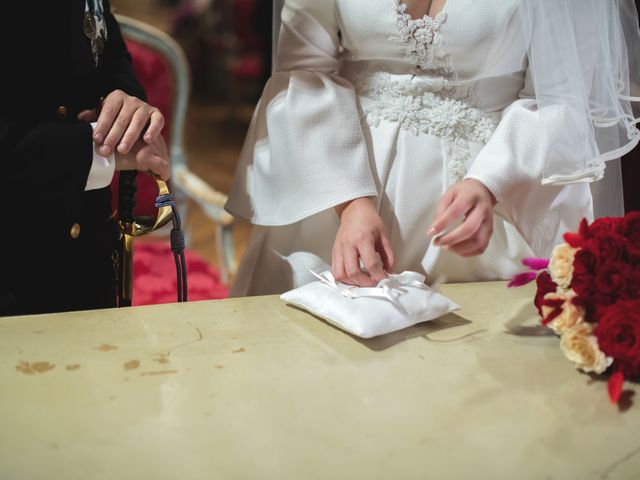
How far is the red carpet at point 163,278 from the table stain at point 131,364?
0.75 metres

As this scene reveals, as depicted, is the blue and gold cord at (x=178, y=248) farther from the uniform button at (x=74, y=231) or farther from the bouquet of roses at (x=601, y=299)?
the bouquet of roses at (x=601, y=299)

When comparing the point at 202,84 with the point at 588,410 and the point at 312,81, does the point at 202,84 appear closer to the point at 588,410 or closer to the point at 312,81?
the point at 312,81

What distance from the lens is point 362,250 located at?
1002 millimetres

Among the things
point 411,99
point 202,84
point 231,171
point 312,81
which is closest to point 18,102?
point 312,81

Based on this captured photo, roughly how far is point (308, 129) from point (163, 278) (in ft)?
2.32

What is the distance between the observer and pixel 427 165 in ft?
3.76

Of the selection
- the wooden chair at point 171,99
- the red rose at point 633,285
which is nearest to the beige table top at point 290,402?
the red rose at point 633,285

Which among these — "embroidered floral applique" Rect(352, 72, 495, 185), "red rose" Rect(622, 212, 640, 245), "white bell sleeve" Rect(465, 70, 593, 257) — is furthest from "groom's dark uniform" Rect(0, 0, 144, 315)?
"red rose" Rect(622, 212, 640, 245)

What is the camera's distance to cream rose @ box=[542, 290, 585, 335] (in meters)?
0.84

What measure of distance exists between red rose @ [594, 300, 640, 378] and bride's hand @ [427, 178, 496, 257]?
8.2 inches

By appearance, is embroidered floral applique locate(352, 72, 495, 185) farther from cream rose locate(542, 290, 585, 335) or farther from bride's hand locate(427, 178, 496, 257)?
cream rose locate(542, 290, 585, 335)

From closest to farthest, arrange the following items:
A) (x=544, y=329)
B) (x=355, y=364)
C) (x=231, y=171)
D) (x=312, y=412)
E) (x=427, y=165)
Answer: (x=312, y=412) < (x=355, y=364) < (x=544, y=329) < (x=427, y=165) < (x=231, y=171)

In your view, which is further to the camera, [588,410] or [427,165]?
[427,165]

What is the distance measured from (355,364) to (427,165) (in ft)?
1.34
